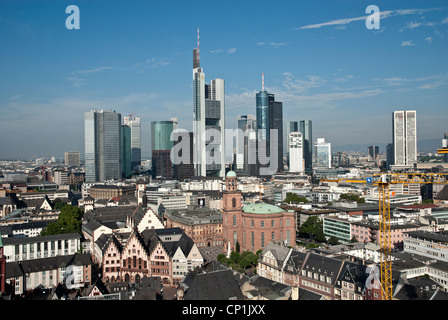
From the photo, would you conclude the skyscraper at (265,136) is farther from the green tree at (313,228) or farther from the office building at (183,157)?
the green tree at (313,228)

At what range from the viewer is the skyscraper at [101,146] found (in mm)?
108750

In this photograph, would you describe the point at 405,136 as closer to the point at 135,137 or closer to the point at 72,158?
the point at 135,137

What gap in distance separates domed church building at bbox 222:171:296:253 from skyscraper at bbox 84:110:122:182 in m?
77.7

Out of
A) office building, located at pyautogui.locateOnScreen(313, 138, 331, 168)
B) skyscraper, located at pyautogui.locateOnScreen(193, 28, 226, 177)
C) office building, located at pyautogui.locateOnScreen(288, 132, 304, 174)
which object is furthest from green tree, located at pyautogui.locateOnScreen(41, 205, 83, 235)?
office building, located at pyautogui.locateOnScreen(313, 138, 331, 168)

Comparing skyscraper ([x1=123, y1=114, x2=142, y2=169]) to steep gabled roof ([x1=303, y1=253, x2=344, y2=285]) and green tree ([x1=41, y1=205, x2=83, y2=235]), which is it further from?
steep gabled roof ([x1=303, y1=253, x2=344, y2=285])

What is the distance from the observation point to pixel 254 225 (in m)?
35.5

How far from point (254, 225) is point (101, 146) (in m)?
83.3

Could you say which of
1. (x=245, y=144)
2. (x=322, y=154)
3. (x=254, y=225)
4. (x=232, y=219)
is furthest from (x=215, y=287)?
(x=322, y=154)

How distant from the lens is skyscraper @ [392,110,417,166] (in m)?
122

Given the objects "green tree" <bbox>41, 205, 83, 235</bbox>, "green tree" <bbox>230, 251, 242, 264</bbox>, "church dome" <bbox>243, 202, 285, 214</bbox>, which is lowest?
"green tree" <bbox>230, 251, 242, 264</bbox>

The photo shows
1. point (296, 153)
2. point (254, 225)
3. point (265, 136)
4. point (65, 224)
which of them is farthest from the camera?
point (265, 136)

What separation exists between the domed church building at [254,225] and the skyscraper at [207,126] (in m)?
76.0

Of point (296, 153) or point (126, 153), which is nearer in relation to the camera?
point (126, 153)
